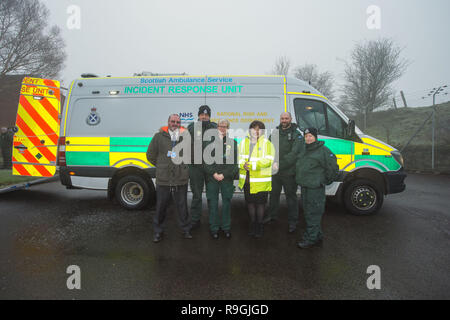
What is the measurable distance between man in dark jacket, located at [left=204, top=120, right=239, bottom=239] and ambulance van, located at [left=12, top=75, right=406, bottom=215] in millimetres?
1255

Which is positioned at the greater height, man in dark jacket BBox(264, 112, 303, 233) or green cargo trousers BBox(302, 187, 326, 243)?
man in dark jacket BBox(264, 112, 303, 233)

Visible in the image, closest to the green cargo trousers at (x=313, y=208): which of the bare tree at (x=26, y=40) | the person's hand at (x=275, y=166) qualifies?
the person's hand at (x=275, y=166)

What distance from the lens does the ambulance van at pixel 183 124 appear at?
16.3 feet

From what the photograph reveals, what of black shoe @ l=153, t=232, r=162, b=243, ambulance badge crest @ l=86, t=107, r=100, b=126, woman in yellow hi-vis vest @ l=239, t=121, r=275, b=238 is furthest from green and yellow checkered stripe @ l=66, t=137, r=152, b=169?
woman in yellow hi-vis vest @ l=239, t=121, r=275, b=238

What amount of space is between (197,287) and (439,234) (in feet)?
12.8

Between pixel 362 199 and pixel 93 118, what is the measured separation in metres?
5.30

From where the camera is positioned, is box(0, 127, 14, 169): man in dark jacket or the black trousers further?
box(0, 127, 14, 169): man in dark jacket

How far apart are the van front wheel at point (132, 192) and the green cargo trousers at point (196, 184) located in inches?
52.3

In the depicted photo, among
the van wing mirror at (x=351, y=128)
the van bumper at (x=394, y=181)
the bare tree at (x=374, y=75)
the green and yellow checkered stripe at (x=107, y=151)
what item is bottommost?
the van bumper at (x=394, y=181)

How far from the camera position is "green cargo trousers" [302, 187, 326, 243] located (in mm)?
3637

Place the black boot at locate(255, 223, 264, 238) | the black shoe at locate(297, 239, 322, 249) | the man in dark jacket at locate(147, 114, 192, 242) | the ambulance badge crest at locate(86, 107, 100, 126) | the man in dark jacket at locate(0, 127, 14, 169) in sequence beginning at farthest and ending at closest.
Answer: the man in dark jacket at locate(0, 127, 14, 169), the ambulance badge crest at locate(86, 107, 100, 126), the black boot at locate(255, 223, 264, 238), the man in dark jacket at locate(147, 114, 192, 242), the black shoe at locate(297, 239, 322, 249)

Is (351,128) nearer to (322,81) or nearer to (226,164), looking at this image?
(226,164)

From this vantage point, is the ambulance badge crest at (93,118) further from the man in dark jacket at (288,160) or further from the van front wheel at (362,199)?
the van front wheel at (362,199)

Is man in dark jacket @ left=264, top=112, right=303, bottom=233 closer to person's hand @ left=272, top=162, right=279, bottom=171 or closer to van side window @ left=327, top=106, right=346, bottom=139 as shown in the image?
person's hand @ left=272, top=162, right=279, bottom=171
